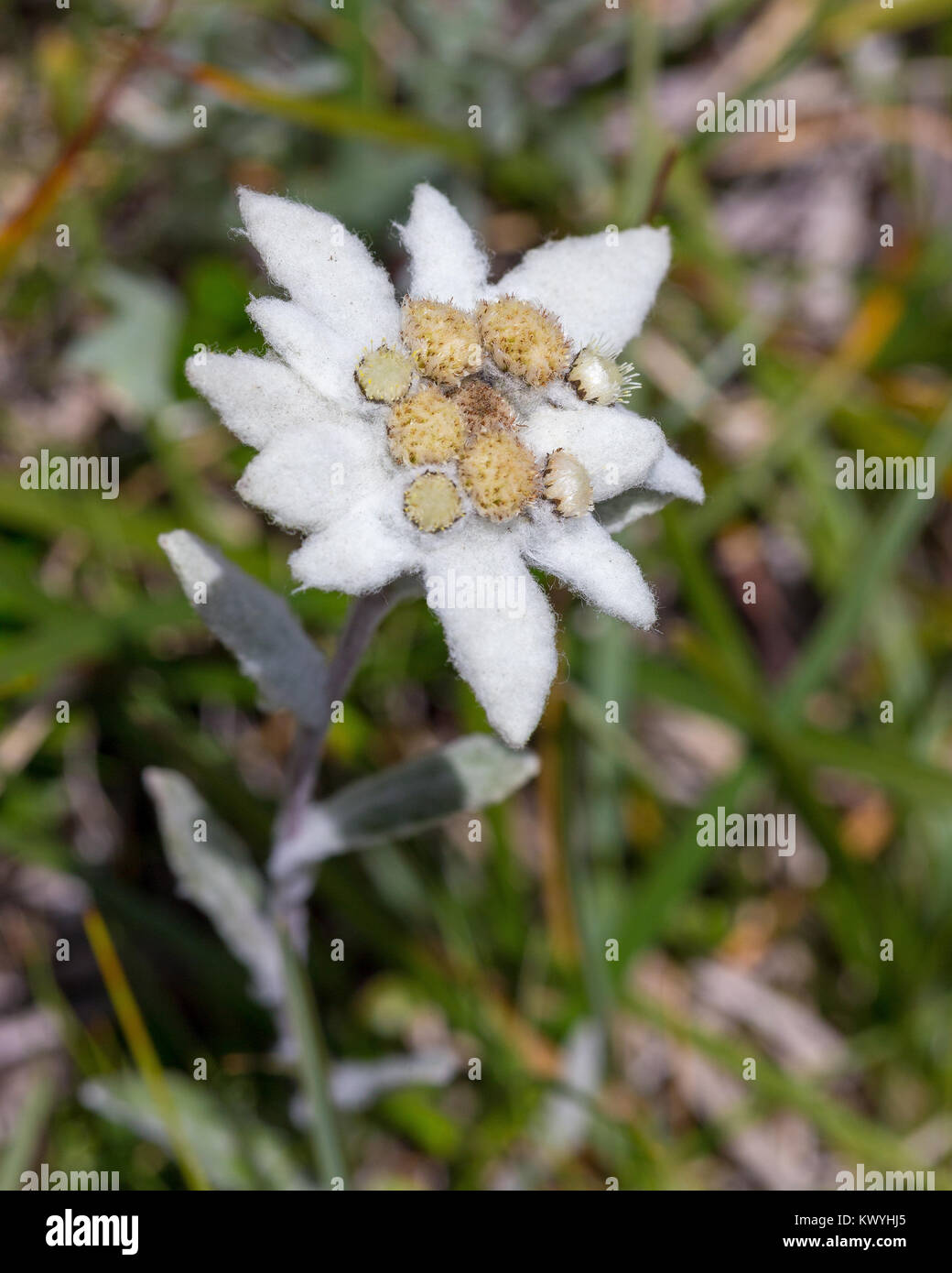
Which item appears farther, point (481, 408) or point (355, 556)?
point (481, 408)

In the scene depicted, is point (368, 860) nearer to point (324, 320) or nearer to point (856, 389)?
point (324, 320)

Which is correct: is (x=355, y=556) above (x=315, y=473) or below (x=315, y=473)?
below

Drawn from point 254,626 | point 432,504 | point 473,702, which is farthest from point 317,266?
point 473,702

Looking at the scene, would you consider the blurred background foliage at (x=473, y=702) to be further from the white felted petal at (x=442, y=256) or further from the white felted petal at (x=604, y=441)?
the white felted petal at (x=604, y=441)

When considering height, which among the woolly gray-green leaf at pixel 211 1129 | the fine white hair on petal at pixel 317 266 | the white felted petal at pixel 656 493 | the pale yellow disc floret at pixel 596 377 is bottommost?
the woolly gray-green leaf at pixel 211 1129

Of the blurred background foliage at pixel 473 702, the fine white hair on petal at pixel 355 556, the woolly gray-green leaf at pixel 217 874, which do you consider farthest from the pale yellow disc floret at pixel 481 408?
the blurred background foliage at pixel 473 702

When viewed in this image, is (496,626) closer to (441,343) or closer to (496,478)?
(496,478)

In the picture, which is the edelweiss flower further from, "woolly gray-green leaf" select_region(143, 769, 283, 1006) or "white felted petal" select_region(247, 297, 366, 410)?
"woolly gray-green leaf" select_region(143, 769, 283, 1006)
